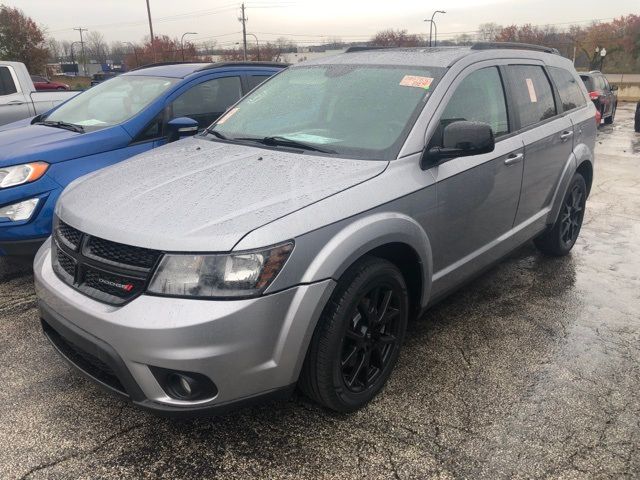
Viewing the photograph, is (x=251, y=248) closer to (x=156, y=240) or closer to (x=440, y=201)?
(x=156, y=240)

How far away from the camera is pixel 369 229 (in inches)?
98.0

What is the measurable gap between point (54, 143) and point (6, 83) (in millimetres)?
5204

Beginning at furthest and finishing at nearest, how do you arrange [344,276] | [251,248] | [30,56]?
[30,56]
[344,276]
[251,248]

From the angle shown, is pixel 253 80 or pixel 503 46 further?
pixel 253 80

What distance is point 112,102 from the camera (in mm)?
5000

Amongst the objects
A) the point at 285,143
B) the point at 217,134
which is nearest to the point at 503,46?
the point at 285,143

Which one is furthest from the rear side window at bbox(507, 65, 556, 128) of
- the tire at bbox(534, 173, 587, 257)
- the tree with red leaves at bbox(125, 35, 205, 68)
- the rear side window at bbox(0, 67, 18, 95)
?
the tree with red leaves at bbox(125, 35, 205, 68)

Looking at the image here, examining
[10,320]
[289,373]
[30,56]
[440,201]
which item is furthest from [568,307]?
[30,56]

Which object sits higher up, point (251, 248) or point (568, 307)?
point (251, 248)

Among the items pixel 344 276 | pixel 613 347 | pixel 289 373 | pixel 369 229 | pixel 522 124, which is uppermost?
pixel 522 124

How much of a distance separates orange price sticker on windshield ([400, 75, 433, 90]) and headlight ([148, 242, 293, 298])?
1.52m

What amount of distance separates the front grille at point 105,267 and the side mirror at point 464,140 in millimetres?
1562

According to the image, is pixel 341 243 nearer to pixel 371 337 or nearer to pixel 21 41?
pixel 371 337

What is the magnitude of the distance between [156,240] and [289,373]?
0.79 m
